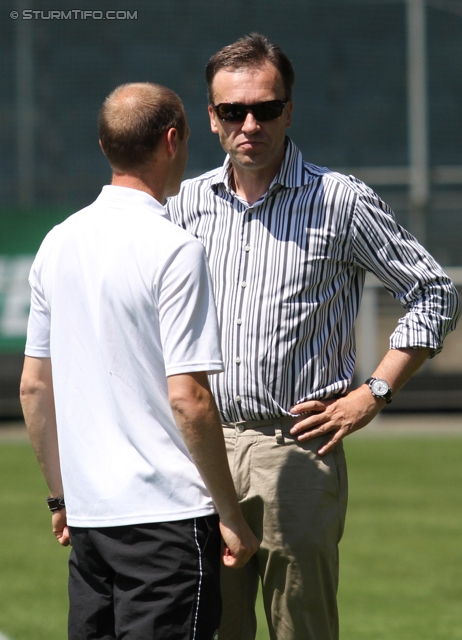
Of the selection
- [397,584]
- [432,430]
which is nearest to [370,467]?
[432,430]

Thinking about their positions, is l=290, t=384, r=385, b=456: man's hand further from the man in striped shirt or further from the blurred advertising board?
the blurred advertising board

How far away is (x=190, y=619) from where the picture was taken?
7.97 ft

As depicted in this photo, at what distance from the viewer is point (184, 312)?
93.1 inches

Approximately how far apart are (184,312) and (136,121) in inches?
19.7

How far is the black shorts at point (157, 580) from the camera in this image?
2.42 meters

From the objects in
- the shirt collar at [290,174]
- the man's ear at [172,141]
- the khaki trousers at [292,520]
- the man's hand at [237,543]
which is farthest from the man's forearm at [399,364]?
the man's ear at [172,141]

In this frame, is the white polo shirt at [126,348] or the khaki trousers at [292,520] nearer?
the white polo shirt at [126,348]

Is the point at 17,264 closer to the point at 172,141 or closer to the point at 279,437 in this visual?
the point at 279,437

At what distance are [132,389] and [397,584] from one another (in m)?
3.67

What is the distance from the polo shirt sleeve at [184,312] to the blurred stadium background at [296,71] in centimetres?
1369

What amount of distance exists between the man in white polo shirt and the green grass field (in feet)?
7.63

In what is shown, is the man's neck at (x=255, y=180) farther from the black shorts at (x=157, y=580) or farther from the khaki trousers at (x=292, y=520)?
the black shorts at (x=157, y=580)

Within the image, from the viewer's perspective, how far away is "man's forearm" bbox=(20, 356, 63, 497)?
2.70m

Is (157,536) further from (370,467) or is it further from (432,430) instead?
(432,430)
